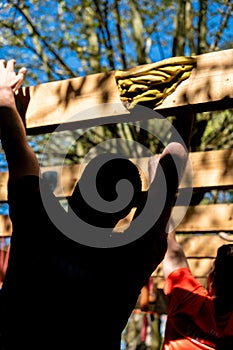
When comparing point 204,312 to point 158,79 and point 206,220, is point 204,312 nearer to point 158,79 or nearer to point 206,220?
point 158,79

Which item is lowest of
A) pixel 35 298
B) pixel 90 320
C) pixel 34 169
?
pixel 90 320

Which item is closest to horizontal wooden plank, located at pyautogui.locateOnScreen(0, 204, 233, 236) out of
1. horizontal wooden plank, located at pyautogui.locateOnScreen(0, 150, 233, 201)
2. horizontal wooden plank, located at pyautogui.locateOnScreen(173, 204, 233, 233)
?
horizontal wooden plank, located at pyautogui.locateOnScreen(173, 204, 233, 233)

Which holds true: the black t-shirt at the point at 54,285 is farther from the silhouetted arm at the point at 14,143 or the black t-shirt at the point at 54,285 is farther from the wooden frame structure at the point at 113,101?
the wooden frame structure at the point at 113,101

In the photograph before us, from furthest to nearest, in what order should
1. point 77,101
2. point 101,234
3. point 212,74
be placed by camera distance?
1. point 77,101
2. point 212,74
3. point 101,234

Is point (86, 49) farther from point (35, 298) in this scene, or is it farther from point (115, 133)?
point (35, 298)

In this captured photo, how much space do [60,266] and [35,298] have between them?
0.12 meters

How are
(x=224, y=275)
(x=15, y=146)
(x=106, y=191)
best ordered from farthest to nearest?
(x=224, y=275), (x=15, y=146), (x=106, y=191)

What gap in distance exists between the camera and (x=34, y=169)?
5.50 ft

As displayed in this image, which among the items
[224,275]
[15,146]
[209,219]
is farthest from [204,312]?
[209,219]

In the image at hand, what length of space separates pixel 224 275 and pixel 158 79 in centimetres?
106

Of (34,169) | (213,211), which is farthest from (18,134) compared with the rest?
(213,211)

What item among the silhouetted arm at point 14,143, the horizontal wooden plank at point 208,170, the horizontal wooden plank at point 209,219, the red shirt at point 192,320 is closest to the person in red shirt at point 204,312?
the red shirt at point 192,320

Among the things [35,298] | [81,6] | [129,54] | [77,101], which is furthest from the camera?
[129,54]

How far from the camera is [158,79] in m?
2.53
